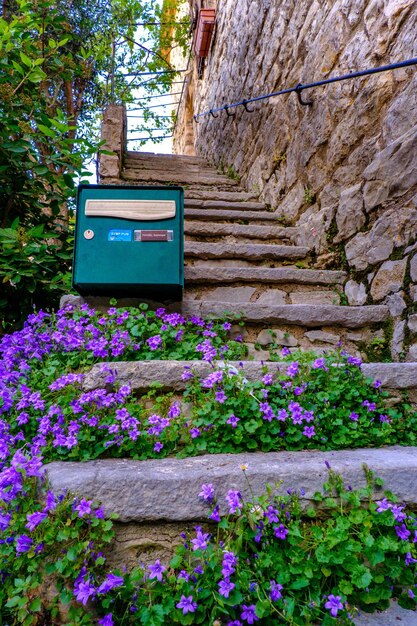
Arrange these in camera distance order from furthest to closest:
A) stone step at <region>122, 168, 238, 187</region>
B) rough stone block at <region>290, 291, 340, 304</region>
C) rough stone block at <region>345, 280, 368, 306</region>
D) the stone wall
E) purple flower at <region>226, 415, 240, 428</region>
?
stone step at <region>122, 168, 238, 187</region>, rough stone block at <region>290, 291, 340, 304</region>, rough stone block at <region>345, 280, 368, 306</region>, the stone wall, purple flower at <region>226, 415, 240, 428</region>

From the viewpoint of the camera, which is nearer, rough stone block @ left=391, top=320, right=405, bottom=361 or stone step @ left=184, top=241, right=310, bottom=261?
rough stone block @ left=391, top=320, right=405, bottom=361

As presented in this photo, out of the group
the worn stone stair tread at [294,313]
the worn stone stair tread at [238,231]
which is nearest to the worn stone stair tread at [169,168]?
the worn stone stair tread at [238,231]

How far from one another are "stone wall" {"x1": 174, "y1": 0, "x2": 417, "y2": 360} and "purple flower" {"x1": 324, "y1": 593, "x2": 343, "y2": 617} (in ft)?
3.84

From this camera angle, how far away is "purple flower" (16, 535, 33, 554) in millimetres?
940

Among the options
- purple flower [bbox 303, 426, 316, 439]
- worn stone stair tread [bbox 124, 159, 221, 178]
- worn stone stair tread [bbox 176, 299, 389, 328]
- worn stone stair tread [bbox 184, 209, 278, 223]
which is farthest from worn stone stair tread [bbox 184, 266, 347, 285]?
worn stone stair tread [bbox 124, 159, 221, 178]

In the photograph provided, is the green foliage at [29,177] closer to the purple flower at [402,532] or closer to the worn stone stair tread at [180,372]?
the worn stone stair tread at [180,372]

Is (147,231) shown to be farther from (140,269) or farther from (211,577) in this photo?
(211,577)

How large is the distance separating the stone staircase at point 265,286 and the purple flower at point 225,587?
117 cm

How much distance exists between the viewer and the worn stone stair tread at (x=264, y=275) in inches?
96.8

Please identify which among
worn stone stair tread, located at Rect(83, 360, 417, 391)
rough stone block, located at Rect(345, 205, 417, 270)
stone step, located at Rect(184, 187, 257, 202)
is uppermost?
stone step, located at Rect(184, 187, 257, 202)

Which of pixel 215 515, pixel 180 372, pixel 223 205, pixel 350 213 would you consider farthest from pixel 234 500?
pixel 223 205

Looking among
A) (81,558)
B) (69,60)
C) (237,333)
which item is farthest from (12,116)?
(81,558)

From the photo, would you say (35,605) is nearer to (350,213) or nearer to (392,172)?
(392,172)

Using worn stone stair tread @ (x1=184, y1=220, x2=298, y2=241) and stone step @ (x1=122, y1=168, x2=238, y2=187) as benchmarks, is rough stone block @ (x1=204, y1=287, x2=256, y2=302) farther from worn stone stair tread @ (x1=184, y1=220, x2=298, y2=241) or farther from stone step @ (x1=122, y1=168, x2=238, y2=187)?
stone step @ (x1=122, y1=168, x2=238, y2=187)
